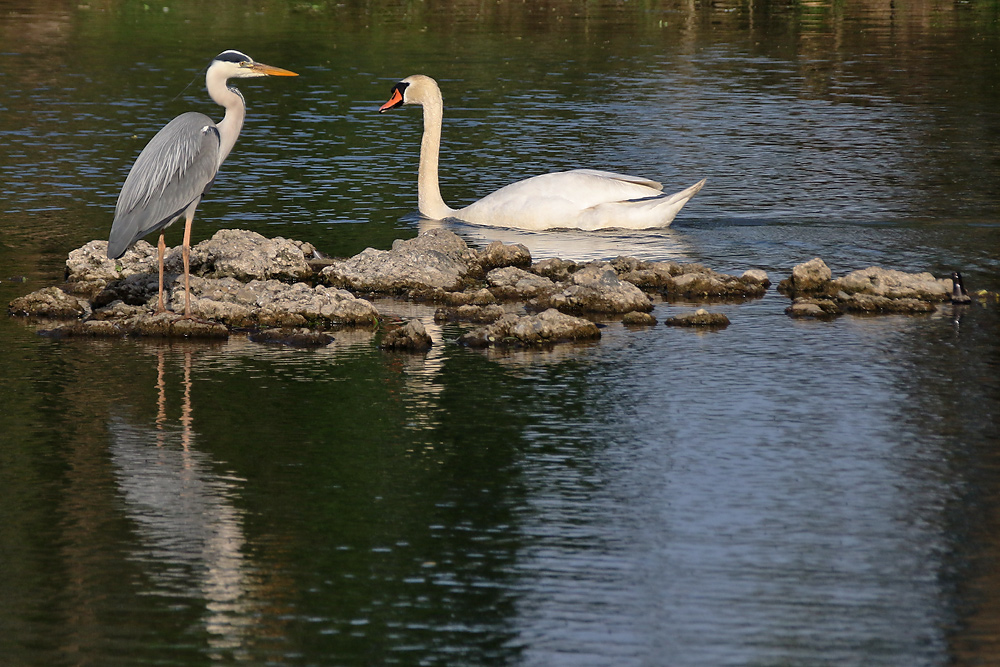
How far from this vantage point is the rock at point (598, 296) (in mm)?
12219

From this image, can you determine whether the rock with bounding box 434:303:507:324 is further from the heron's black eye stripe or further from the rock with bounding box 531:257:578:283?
the heron's black eye stripe

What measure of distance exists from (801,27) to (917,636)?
36.1 meters

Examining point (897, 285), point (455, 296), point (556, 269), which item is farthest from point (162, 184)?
point (897, 285)

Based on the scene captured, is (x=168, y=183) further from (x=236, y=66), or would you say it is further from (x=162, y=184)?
(x=236, y=66)

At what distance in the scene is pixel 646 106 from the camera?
25.6 metres

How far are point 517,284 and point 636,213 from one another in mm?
3253

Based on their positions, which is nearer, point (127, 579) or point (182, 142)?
point (127, 579)

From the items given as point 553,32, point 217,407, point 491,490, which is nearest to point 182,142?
Result: point 217,407

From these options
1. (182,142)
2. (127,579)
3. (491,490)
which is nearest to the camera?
(127,579)

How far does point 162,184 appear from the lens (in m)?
11.6

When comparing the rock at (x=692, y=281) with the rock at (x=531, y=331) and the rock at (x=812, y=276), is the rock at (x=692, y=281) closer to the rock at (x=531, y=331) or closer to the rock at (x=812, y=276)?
the rock at (x=812, y=276)

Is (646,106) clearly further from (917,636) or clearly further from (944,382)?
(917,636)

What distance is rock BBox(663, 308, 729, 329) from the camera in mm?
11750

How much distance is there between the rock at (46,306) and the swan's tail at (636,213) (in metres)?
5.77
